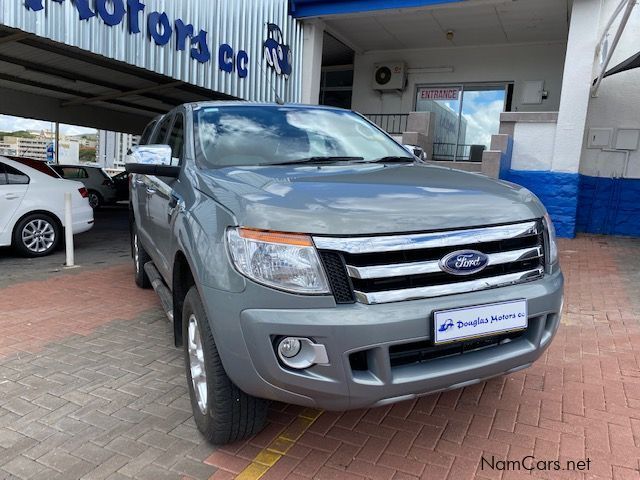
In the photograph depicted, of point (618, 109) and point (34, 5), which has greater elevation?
point (34, 5)

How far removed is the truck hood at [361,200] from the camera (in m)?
2.06

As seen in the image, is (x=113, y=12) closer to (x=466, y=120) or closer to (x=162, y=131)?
(x=162, y=131)

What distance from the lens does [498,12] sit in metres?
10.6

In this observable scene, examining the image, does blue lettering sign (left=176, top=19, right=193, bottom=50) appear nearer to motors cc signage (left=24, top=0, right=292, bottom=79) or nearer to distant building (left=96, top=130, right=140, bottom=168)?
motors cc signage (left=24, top=0, right=292, bottom=79)

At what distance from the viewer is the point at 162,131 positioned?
4.57 meters

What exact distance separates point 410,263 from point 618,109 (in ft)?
34.4

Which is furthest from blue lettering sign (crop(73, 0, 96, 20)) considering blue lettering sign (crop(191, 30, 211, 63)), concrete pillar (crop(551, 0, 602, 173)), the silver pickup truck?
concrete pillar (crop(551, 0, 602, 173))

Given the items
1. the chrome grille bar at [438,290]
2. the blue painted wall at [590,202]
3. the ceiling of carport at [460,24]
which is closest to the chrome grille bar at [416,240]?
the chrome grille bar at [438,290]

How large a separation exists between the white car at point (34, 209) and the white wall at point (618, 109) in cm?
1000

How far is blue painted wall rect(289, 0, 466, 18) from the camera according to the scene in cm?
1007

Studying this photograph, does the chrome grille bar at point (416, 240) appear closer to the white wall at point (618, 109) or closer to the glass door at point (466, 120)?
the white wall at point (618, 109)

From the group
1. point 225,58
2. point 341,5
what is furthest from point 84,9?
point 341,5

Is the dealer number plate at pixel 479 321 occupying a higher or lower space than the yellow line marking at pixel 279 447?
higher

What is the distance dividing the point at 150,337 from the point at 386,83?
11324 mm
